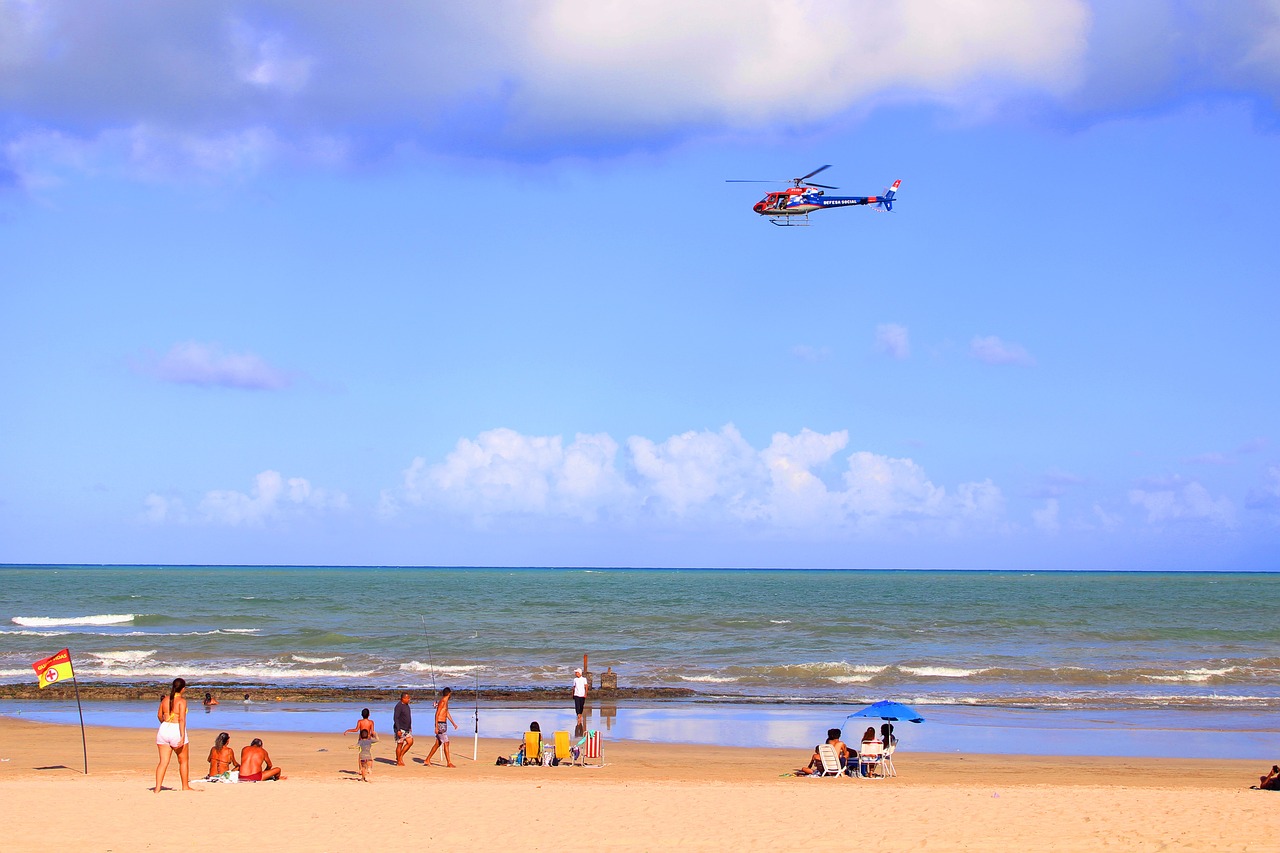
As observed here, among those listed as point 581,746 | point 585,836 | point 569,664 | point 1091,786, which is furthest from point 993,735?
point 569,664

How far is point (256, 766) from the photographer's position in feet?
52.4

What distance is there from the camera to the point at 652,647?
136 ft

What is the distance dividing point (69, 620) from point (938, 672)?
47.4m

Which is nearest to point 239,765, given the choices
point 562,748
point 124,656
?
point 562,748

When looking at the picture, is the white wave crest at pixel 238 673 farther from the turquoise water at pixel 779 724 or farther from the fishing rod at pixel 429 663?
the turquoise water at pixel 779 724

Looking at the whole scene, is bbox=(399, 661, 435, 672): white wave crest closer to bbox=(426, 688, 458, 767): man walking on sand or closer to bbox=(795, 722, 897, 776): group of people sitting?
bbox=(426, 688, 458, 767): man walking on sand

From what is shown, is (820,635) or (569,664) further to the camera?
(820,635)

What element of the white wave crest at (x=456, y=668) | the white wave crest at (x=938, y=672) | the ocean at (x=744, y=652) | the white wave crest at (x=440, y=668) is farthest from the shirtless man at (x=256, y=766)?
the white wave crest at (x=938, y=672)

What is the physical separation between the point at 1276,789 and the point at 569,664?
74.7 feet

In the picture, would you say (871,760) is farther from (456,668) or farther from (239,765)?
(456,668)

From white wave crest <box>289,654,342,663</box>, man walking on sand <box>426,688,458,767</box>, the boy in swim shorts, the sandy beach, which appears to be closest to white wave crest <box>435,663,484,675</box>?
white wave crest <box>289,654,342,663</box>

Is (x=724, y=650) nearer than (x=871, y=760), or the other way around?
(x=871, y=760)

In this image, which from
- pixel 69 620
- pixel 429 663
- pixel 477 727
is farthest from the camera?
pixel 69 620

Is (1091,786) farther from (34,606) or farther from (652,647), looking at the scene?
(34,606)
